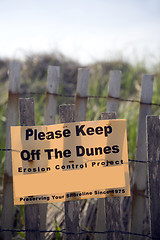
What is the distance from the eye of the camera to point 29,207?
5.41 feet

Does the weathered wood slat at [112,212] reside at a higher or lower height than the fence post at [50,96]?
lower

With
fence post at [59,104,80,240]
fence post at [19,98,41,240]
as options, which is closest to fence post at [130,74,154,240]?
fence post at [59,104,80,240]

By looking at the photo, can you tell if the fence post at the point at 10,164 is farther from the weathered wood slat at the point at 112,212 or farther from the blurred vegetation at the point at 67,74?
the blurred vegetation at the point at 67,74

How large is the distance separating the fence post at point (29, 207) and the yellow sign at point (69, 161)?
43 millimetres

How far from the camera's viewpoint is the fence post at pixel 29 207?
5.35ft

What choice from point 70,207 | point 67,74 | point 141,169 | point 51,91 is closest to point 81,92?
point 51,91

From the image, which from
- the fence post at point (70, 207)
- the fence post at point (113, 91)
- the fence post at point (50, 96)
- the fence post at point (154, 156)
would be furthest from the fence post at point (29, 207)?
the fence post at point (113, 91)

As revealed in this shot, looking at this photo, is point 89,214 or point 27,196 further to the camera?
point 89,214

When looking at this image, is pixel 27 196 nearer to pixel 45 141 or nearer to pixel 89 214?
pixel 45 141

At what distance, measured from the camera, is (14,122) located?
226cm

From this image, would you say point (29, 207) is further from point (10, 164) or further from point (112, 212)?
point (10, 164)

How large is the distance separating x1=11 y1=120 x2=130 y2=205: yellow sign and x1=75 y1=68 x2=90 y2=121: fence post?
2.11 ft

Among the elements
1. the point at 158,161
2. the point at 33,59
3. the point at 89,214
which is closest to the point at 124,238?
the point at 89,214

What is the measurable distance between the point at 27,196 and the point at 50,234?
803 mm
